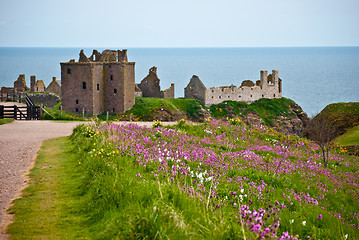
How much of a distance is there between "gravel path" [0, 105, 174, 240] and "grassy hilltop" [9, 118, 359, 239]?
434 mm

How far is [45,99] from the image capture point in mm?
70312

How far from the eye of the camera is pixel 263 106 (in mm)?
80875

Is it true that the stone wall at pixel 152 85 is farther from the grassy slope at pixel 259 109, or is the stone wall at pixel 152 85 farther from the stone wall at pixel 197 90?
the grassy slope at pixel 259 109

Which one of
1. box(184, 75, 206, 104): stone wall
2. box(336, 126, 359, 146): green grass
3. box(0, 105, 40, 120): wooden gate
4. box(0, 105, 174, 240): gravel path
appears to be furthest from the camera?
box(184, 75, 206, 104): stone wall

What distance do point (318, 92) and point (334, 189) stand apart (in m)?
161

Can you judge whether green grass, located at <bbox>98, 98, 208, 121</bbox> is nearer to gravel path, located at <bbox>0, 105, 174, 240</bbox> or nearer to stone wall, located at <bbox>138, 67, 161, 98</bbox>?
stone wall, located at <bbox>138, 67, 161, 98</bbox>

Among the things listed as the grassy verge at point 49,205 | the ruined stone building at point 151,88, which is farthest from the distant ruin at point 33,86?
the grassy verge at point 49,205

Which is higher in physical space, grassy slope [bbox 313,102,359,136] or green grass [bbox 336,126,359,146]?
grassy slope [bbox 313,102,359,136]

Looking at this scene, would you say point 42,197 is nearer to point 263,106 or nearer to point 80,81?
point 80,81

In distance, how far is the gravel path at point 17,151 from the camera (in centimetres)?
1219

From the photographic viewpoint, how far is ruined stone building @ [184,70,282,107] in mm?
77312

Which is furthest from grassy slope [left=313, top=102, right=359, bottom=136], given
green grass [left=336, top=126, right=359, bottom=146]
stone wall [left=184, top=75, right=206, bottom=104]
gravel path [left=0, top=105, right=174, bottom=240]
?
stone wall [left=184, top=75, right=206, bottom=104]

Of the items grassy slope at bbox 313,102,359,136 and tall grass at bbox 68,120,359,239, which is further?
grassy slope at bbox 313,102,359,136

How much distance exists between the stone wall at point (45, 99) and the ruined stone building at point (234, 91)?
2280cm
